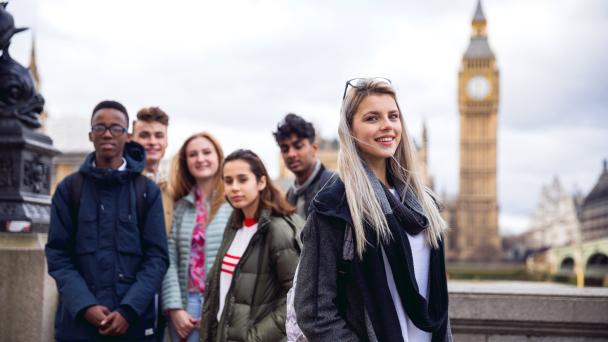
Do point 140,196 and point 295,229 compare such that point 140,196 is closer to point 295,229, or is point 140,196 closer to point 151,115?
point 295,229

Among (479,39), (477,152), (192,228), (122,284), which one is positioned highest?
(479,39)

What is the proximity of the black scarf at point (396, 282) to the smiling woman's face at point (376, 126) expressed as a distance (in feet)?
0.33

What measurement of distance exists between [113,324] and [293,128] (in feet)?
4.82

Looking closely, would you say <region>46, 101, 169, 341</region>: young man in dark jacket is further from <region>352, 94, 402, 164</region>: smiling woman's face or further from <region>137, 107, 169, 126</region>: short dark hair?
<region>352, 94, 402, 164</region>: smiling woman's face

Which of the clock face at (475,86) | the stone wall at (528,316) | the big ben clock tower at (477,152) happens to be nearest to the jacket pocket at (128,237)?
the stone wall at (528,316)

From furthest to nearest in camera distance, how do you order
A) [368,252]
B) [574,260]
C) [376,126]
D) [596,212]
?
[596,212]
[574,260]
[376,126]
[368,252]

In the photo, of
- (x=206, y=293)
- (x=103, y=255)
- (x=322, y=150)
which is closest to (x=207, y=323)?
(x=206, y=293)

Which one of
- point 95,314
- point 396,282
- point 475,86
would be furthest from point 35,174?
point 475,86

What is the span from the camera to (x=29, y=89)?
3.84m

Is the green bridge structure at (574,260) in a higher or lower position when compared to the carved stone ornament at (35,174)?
lower

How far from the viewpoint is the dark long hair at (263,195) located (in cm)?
295

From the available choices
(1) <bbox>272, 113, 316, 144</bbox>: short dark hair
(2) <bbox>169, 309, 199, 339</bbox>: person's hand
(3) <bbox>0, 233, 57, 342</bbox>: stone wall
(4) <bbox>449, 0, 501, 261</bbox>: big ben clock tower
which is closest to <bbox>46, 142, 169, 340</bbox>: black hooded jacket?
(2) <bbox>169, 309, 199, 339</bbox>: person's hand

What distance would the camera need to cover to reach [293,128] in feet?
Result: 12.0

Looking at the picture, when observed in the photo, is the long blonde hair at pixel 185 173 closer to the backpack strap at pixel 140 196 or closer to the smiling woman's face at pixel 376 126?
the backpack strap at pixel 140 196
